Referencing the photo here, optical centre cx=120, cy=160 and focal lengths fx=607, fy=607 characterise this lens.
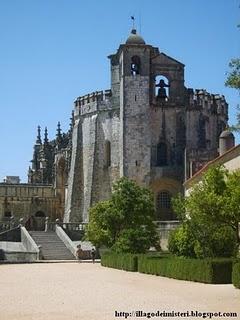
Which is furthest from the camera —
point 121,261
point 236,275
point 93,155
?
point 93,155

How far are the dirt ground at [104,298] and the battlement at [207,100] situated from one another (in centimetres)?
3700

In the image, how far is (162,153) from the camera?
2322 inches

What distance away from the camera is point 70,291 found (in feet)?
66.2

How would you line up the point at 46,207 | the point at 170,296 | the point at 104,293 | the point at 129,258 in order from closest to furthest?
1. the point at 170,296
2. the point at 104,293
3. the point at 129,258
4. the point at 46,207

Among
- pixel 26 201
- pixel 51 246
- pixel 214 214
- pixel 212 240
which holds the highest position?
pixel 26 201

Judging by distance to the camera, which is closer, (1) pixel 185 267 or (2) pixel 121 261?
(1) pixel 185 267

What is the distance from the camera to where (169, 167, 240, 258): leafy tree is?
24.2 meters

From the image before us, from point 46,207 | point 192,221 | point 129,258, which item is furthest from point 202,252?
point 46,207

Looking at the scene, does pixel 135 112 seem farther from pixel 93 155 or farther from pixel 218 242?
pixel 218 242

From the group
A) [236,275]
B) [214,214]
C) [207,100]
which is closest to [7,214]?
[207,100]

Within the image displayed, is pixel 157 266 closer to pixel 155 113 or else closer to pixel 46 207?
pixel 155 113

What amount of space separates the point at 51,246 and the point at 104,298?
103 ft

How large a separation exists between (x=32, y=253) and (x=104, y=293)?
Answer: 26.6m

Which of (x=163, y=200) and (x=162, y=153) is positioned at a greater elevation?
(x=162, y=153)
